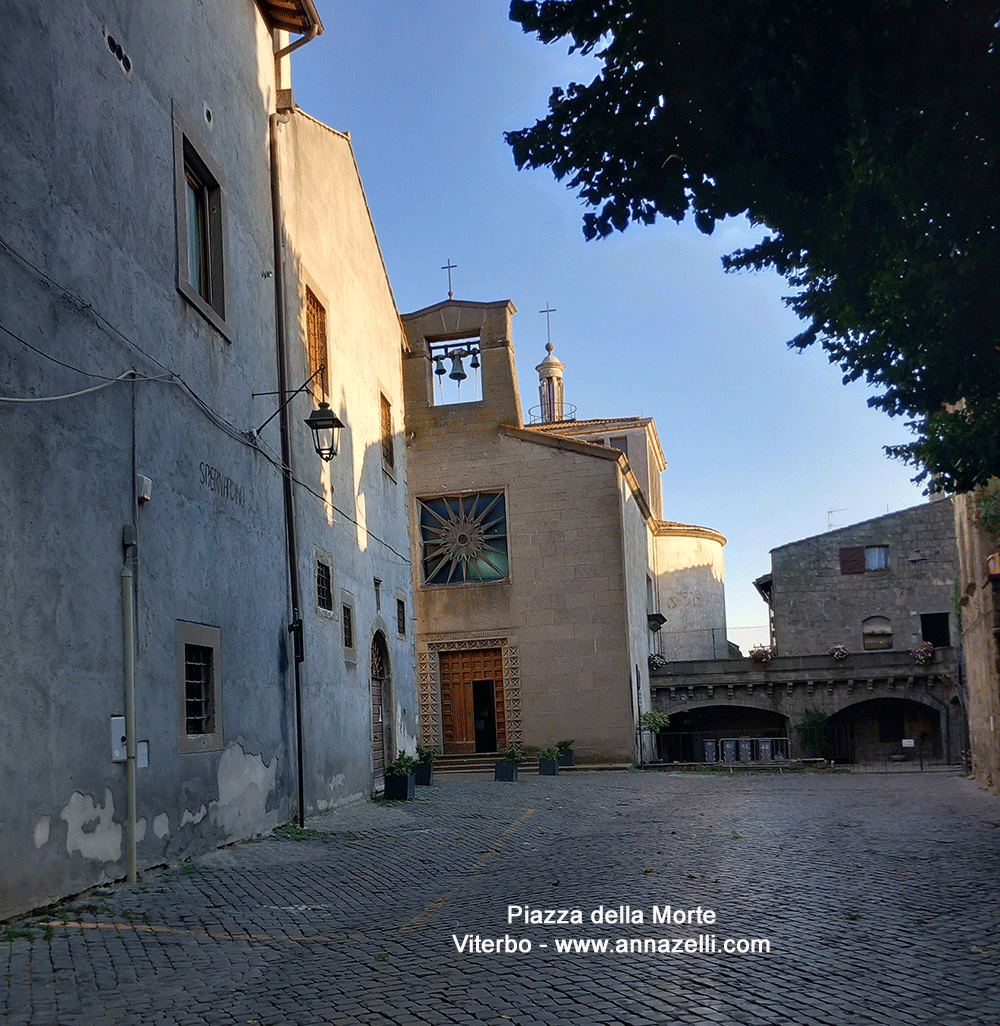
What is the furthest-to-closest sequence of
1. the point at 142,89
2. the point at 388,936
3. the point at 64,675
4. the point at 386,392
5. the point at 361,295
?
the point at 386,392 < the point at 361,295 < the point at 142,89 < the point at 64,675 < the point at 388,936

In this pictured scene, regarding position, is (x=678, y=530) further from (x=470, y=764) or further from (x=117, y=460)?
(x=117, y=460)

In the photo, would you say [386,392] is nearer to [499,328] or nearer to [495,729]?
[499,328]

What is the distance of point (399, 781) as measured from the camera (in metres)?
17.2

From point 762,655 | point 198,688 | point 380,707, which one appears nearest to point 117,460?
point 198,688

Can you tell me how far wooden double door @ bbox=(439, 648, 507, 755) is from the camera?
1172 inches

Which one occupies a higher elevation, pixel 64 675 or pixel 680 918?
pixel 64 675

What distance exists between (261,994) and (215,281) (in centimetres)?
841

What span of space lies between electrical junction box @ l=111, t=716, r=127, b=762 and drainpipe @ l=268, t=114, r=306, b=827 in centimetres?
472

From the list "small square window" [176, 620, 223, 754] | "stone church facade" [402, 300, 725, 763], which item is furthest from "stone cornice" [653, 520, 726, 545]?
"small square window" [176, 620, 223, 754]

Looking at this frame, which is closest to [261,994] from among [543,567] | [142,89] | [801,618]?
[142,89]

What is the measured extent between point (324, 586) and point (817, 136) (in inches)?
411

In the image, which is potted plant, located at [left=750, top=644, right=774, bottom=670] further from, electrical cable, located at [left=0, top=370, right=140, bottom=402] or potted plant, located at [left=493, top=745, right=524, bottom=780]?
electrical cable, located at [left=0, top=370, right=140, bottom=402]

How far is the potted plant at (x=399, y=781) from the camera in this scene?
1712cm

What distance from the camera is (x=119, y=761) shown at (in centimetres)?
891
